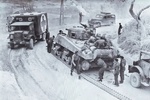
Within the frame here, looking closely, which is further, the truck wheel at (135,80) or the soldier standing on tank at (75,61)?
the soldier standing on tank at (75,61)

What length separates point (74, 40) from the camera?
11484 mm

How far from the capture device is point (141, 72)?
8.70 meters

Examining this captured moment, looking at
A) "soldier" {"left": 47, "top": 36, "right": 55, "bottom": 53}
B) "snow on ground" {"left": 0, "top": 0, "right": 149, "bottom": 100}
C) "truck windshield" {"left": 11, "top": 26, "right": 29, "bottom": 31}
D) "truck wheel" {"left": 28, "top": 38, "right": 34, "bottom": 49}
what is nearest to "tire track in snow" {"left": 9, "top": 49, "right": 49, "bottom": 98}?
"snow on ground" {"left": 0, "top": 0, "right": 149, "bottom": 100}

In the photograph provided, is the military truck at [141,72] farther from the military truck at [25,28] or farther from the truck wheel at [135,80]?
the military truck at [25,28]

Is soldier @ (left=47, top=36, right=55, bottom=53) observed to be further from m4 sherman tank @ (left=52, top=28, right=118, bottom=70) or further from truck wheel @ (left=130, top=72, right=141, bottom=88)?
truck wheel @ (left=130, top=72, right=141, bottom=88)

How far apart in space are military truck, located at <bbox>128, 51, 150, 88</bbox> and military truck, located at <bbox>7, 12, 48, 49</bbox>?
21.5 ft

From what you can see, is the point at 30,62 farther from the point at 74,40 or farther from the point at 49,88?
the point at 49,88

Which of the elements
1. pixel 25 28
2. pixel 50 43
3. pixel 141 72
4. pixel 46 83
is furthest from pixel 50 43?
pixel 141 72

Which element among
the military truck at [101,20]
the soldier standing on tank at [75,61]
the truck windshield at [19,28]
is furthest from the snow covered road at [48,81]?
the military truck at [101,20]

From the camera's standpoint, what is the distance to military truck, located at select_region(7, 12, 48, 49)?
1378 cm

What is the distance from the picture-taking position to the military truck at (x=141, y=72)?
28.2 feet

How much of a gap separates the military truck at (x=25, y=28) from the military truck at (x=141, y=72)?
21.5ft

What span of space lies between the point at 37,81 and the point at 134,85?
3232 millimetres

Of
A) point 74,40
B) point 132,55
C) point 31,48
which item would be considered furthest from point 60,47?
point 132,55
